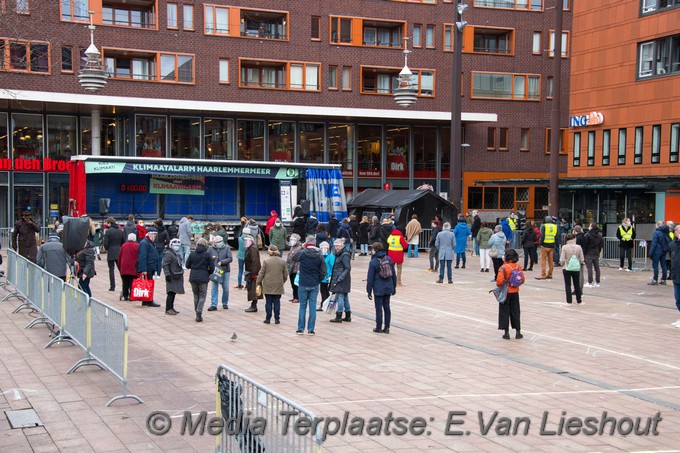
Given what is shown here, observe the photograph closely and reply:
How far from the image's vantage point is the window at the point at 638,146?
34250mm

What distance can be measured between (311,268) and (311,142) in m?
34.4

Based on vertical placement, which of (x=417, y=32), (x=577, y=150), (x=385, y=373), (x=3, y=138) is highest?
(x=417, y=32)

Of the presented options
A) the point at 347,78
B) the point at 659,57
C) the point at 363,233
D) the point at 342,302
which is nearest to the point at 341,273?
the point at 342,302

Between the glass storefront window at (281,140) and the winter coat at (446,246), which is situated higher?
the glass storefront window at (281,140)

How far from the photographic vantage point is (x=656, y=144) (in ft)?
110

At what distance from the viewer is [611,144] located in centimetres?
3600

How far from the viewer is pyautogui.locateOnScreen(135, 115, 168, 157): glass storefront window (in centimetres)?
4357

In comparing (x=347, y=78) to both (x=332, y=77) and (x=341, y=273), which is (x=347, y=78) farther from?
(x=341, y=273)

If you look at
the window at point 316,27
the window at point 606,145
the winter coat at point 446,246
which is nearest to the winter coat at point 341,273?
the winter coat at point 446,246

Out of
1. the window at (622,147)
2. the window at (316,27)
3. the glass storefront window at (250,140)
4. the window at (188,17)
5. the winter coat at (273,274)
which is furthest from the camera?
the window at (316,27)

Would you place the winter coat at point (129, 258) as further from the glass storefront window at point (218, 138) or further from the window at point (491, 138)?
the window at point (491, 138)

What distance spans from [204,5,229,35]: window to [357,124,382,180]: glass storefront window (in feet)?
34.4

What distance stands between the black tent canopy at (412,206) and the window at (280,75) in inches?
499

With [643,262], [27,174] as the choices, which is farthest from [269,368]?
[27,174]
